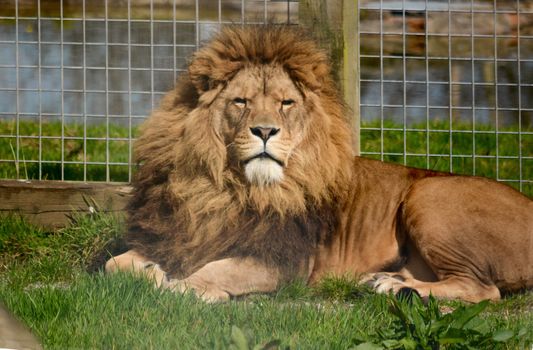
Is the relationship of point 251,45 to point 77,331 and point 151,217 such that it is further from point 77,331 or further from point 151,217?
point 77,331

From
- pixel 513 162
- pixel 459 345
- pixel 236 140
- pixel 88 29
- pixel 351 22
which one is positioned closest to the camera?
pixel 459 345

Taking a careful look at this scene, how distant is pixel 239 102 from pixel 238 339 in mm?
2043

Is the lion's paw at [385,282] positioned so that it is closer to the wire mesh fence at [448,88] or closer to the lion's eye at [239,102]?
the lion's eye at [239,102]

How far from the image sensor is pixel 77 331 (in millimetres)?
4438

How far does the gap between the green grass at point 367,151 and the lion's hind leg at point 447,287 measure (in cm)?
156

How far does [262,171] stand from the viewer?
18.7ft

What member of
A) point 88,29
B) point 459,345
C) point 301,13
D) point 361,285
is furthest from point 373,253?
point 88,29

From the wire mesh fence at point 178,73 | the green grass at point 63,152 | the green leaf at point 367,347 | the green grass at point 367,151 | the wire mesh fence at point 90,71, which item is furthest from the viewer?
the wire mesh fence at point 90,71

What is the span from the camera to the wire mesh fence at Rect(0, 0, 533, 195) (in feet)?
23.5

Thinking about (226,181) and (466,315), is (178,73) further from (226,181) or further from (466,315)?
(466,315)

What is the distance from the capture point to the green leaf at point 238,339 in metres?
3.99

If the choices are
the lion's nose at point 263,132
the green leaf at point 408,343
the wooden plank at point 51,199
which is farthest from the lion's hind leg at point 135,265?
the green leaf at point 408,343

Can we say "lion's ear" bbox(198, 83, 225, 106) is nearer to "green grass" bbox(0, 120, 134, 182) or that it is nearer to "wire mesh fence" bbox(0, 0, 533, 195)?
"wire mesh fence" bbox(0, 0, 533, 195)

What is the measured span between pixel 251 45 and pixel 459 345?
223 centimetres
